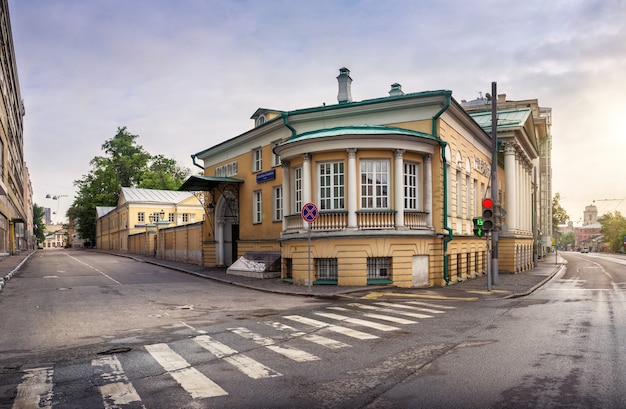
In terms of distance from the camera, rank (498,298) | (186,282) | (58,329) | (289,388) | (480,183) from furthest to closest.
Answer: (480,183)
(186,282)
(498,298)
(58,329)
(289,388)

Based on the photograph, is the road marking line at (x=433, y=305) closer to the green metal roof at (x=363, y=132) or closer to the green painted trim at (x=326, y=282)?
the green painted trim at (x=326, y=282)

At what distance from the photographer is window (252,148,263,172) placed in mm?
25822

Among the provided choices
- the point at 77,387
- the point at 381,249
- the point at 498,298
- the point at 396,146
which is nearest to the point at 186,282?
the point at 381,249

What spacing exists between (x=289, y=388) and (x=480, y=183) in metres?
24.2

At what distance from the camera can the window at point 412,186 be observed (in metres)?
19.5

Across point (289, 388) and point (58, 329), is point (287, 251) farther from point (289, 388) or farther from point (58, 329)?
point (289, 388)

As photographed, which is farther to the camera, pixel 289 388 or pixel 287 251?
pixel 287 251

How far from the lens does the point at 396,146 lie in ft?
60.9

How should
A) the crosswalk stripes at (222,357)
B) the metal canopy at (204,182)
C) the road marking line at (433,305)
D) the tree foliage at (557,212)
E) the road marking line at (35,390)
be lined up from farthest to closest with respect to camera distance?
the tree foliage at (557,212), the metal canopy at (204,182), the road marking line at (433,305), the crosswalk stripes at (222,357), the road marking line at (35,390)

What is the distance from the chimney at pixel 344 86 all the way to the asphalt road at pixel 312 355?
14.0m

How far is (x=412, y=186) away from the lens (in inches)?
774

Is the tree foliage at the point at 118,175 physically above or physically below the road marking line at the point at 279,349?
above

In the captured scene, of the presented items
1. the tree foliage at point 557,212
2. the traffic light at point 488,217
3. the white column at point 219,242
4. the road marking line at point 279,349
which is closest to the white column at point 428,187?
the traffic light at point 488,217

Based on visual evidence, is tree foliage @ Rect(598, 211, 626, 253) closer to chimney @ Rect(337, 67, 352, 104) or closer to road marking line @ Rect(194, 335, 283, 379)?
chimney @ Rect(337, 67, 352, 104)
